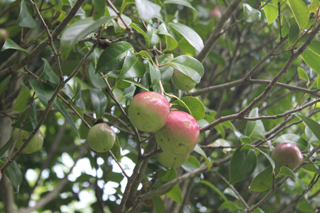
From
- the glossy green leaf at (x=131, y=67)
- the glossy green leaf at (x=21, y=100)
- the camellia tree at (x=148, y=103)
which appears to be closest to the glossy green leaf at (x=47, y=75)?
the camellia tree at (x=148, y=103)

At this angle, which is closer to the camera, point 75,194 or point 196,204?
point 75,194

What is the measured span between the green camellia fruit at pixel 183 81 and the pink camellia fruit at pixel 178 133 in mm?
125

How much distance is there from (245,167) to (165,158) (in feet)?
0.82

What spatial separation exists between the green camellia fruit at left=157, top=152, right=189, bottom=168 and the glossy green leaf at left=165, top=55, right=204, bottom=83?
28 cm

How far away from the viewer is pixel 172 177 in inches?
42.0

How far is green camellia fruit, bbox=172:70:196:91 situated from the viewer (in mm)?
777

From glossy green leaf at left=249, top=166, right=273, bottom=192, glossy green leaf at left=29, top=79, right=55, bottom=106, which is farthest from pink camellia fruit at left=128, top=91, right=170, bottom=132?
glossy green leaf at left=249, top=166, right=273, bottom=192

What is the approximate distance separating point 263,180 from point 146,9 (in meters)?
0.75

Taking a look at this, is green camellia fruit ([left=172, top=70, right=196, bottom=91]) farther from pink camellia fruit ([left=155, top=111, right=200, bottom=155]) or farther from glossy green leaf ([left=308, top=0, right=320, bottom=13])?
glossy green leaf ([left=308, top=0, right=320, bottom=13])

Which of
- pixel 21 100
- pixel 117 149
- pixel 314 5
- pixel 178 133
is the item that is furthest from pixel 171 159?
pixel 314 5

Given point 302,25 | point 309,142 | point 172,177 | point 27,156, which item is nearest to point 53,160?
point 27,156

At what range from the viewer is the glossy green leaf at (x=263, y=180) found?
3.22 feet

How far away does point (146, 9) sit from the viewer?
47 centimetres

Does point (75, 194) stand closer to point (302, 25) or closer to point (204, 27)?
point (204, 27)
